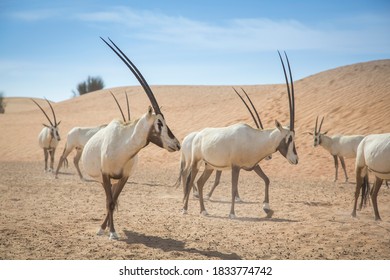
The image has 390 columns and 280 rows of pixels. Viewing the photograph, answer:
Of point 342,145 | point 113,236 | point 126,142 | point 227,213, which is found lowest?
point 227,213

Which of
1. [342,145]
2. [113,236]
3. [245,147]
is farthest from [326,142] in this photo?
[113,236]

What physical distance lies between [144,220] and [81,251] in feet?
8.03

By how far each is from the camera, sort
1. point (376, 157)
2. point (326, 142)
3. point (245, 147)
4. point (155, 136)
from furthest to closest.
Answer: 1. point (326, 142)
2. point (245, 147)
3. point (376, 157)
4. point (155, 136)

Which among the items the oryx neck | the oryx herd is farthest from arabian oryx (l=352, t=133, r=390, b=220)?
→ the oryx neck

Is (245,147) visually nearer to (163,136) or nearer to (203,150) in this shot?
(203,150)

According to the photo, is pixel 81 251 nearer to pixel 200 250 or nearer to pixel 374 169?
pixel 200 250

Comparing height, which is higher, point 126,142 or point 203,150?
point 126,142

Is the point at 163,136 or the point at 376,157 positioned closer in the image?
the point at 163,136

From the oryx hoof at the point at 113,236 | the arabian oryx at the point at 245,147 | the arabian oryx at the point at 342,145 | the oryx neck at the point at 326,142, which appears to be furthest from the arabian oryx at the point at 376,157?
the oryx neck at the point at 326,142

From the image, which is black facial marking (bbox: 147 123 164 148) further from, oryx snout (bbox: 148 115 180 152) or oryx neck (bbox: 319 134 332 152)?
oryx neck (bbox: 319 134 332 152)

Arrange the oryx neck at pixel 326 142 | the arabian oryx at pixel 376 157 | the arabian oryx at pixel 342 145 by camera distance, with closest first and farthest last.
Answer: the arabian oryx at pixel 376 157
the arabian oryx at pixel 342 145
the oryx neck at pixel 326 142

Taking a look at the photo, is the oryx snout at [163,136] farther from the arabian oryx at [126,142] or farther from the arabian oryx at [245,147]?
the arabian oryx at [245,147]

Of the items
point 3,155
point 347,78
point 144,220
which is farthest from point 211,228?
point 3,155

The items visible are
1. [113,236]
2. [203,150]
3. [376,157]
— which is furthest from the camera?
[203,150]
